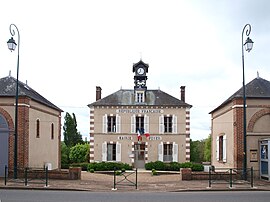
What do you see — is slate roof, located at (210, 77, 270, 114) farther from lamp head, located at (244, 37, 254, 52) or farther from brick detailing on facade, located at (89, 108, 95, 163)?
brick detailing on facade, located at (89, 108, 95, 163)

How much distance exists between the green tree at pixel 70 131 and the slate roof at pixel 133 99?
46.1 feet

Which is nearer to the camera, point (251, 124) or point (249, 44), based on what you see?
point (249, 44)

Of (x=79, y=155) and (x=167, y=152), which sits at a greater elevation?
(x=167, y=152)

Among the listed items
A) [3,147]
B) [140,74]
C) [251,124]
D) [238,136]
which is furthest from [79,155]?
[251,124]

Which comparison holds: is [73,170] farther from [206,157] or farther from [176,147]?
[206,157]

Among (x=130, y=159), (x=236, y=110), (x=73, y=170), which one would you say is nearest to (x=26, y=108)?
(x=73, y=170)

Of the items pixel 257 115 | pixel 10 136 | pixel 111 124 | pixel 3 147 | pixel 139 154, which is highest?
pixel 257 115

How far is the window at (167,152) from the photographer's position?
3334 cm

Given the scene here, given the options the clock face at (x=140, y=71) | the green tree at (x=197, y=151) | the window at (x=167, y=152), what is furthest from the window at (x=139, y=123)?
the green tree at (x=197, y=151)

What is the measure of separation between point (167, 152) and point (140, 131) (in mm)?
3092

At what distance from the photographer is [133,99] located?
1341 inches

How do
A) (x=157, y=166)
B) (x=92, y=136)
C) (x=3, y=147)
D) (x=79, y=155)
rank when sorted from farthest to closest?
(x=79, y=155) → (x=92, y=136) → (x=157, y=166) → (x=3, y=147)

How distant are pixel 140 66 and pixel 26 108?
1662 cm

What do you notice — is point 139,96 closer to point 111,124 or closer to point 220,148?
point 111,124
